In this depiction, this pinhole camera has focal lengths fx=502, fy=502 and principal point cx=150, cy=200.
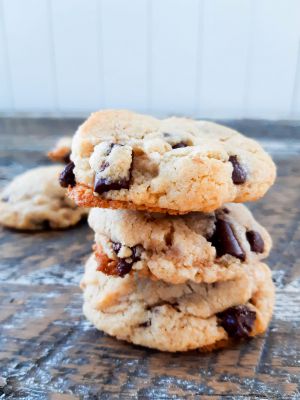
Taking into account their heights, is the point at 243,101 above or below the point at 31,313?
above

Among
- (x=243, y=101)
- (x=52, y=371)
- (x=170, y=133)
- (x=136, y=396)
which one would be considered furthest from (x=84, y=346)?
(x=243, y=101)

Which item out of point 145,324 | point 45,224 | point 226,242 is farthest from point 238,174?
point 45,224

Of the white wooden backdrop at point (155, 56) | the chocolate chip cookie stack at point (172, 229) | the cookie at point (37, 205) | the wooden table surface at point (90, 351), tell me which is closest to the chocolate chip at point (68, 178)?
the chocolate chip cookie stack at point (172, 229)

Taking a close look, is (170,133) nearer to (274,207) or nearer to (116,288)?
(116,288)

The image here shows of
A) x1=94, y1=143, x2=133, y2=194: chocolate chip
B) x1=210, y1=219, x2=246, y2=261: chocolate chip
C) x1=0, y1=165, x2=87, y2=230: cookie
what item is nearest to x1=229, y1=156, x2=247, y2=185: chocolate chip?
x1=210, y1=219, x2=246, y2=261: chocolate chip

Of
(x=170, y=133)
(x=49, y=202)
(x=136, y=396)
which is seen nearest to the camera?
(x=136, y=396)

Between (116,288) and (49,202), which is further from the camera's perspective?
(49,202)

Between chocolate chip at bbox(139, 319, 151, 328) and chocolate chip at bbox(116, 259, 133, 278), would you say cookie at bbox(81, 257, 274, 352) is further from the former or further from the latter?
chocolate chip at bbox(116, 259, 133, 278)
